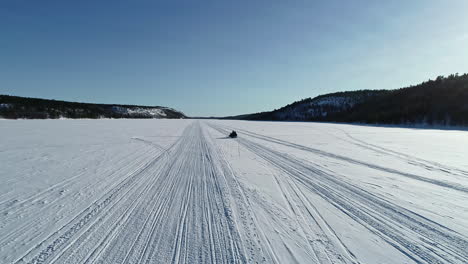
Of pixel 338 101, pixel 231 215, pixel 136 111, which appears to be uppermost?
pixel 338 101

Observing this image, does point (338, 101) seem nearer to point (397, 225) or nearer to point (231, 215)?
point (397, 225)

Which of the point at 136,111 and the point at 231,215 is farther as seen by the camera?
the point at 136,111

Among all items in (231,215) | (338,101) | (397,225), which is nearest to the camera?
(397,225)

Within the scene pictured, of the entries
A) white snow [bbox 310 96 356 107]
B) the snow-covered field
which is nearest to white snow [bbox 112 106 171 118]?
white snow [bbox 310 96 356 107]

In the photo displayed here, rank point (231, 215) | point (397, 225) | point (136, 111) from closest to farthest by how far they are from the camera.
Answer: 1. point (397, 225)
2. point (231, 215)
3. point (136, 111)

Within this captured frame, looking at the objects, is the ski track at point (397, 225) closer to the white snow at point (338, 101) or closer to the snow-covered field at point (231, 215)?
the snow-covered field at point (231, 215)

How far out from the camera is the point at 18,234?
2.79 m

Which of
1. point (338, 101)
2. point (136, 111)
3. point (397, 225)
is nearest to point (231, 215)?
point (397, 225)

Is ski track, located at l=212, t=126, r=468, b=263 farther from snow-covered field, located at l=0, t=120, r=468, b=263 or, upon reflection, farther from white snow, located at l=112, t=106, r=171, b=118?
white snow, located at l=112, t=106, r=171, b=118

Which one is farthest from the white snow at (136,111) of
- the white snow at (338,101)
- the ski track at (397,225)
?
the ski track at (397,225)

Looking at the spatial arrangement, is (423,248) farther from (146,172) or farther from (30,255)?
(146,172)

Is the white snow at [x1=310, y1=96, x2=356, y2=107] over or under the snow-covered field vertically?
over

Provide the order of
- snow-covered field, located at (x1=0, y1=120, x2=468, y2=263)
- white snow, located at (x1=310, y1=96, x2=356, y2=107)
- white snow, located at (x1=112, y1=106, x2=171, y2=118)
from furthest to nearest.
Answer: white snow, located at (x1=112, y1=106, x2=171, y2=118), white snow, located at (x1=310, y1=96, x2=356, y2=107), snow-covered field, located at (x1=0, y1=120, x2=468, y2=263)

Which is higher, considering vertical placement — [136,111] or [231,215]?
[136,111]
